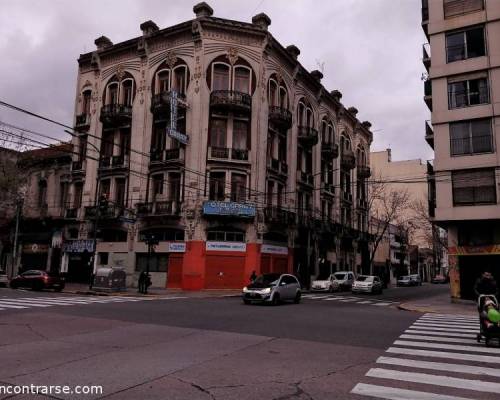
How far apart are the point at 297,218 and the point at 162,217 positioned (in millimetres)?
11867

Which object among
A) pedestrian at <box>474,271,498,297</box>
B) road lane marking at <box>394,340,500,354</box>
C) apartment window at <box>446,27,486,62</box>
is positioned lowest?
road lane marking at <box>394,340,500,354</box>

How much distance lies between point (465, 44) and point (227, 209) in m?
18.4

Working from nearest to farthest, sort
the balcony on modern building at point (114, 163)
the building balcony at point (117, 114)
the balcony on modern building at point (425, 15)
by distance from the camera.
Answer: the balcony on modern building at point (425, 15), the balcony on modern building at point (114, 163), the building balcony at point (117, 114)

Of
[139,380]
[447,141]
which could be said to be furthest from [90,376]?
[447,141]

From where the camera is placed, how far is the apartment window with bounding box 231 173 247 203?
114ft

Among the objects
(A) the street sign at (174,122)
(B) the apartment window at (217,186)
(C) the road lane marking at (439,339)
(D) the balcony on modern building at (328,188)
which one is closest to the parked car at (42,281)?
(B) the apartment window at (217,186)

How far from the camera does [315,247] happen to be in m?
42.9

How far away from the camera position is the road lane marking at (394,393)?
6.08 meters

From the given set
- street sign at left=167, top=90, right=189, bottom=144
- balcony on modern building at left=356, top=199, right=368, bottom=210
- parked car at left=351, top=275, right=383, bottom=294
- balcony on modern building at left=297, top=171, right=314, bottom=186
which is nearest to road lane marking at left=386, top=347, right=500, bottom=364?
street sign at left=167, top=90, right=189, bottom=144

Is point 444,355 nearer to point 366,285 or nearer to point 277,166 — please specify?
point 366,285

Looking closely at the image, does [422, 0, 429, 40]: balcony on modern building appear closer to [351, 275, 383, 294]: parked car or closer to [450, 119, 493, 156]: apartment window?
[450, 119, 493, 156]: apartment window

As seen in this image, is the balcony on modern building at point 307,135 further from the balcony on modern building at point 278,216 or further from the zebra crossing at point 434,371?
the zebra crossing at point 434,371

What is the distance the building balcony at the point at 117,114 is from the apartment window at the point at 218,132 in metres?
7.44

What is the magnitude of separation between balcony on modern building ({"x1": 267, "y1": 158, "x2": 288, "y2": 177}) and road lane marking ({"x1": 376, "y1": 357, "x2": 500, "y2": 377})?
28.6 metres
